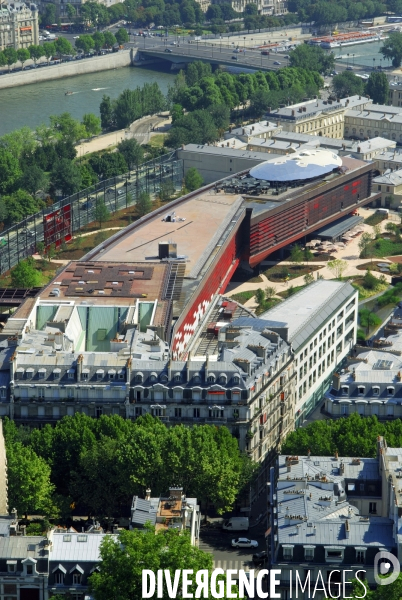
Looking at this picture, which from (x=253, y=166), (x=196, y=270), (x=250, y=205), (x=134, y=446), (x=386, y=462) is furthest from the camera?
(x=253, y=166)

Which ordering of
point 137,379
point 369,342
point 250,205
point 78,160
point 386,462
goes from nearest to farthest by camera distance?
1. point 386,462
2. point 137,379
3. point 369,342
4. point 250,205
5. point 78,160

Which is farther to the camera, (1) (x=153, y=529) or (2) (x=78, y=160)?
(2) (x=78, y=160)

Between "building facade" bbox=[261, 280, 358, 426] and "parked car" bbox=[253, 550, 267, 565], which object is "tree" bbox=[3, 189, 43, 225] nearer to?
"building facade" bbox=[261, 280, 358, 426]

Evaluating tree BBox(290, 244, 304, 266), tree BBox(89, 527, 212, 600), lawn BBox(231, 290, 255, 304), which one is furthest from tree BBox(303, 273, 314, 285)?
tree BBox(89, 527, 212, 600)

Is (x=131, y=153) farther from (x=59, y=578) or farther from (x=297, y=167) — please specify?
(x=59, y=578)

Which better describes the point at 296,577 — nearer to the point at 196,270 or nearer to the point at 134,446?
the point at 134,446

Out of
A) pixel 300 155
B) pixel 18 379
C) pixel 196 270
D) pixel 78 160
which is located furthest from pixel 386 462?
pixel 78 160

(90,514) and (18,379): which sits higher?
(18,379)
